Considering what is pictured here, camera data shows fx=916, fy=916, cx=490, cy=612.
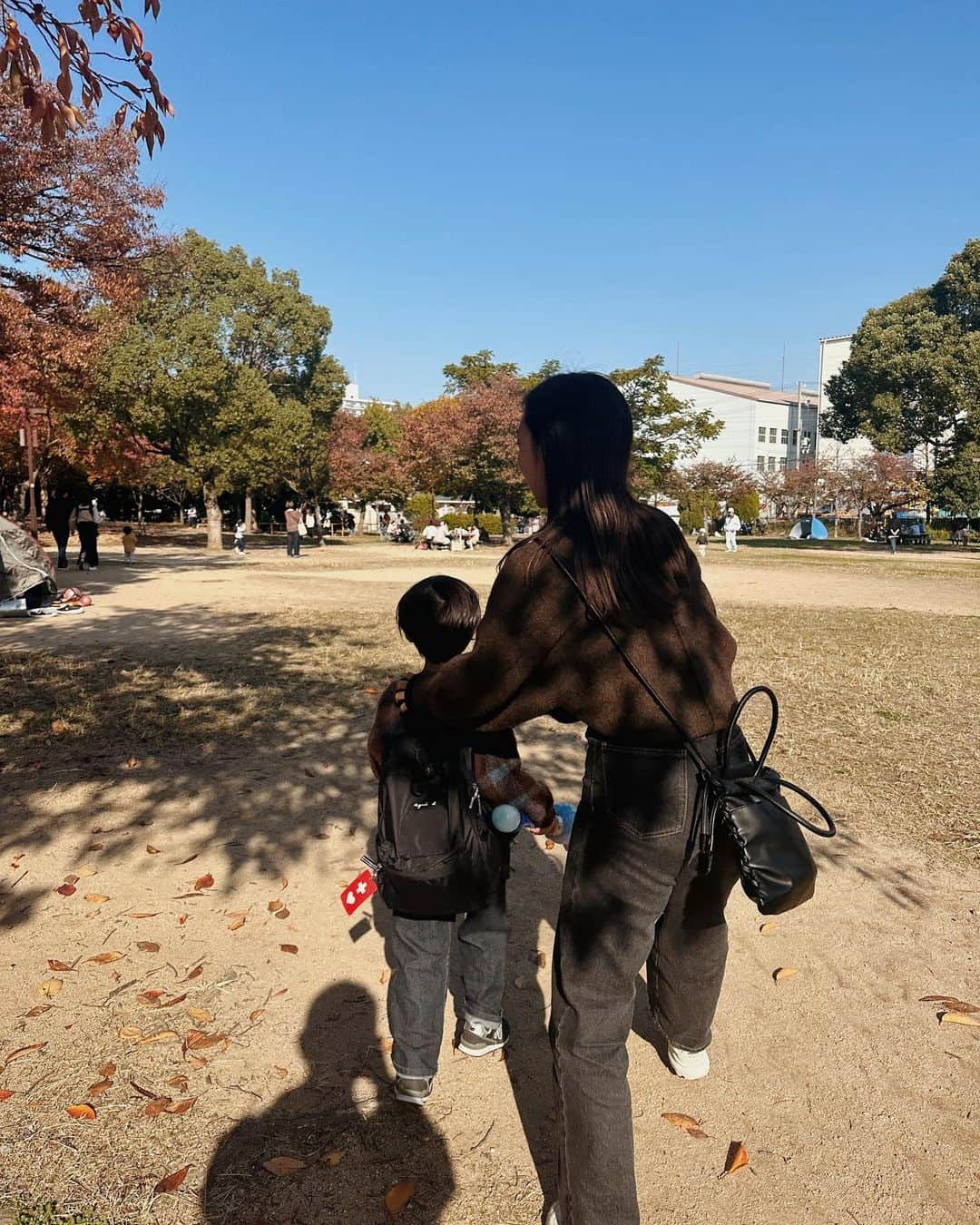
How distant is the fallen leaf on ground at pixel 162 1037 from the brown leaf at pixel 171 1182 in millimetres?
593

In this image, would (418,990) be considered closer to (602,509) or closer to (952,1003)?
(602,509)

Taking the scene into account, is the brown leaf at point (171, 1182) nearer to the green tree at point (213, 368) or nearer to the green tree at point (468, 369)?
the green tree at point (213, 368)

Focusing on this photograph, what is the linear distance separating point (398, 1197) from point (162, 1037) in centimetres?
102

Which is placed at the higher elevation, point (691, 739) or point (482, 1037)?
point (691, 739)

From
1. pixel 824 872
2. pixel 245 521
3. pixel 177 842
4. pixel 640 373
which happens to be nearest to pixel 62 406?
pixel 177 842

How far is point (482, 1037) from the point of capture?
8.90 feet

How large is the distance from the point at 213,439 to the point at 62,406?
40.5 ft

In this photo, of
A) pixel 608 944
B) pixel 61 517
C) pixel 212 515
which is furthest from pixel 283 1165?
pixel 212 515

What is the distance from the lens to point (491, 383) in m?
38.0

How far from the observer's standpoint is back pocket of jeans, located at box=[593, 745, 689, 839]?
5.97 feet

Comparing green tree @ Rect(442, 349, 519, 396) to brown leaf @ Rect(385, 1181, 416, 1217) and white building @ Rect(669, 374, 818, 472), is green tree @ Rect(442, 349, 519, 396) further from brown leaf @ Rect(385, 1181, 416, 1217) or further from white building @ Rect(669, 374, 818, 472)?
brown leaf @ Rect(385, 1181, 416, 1217)

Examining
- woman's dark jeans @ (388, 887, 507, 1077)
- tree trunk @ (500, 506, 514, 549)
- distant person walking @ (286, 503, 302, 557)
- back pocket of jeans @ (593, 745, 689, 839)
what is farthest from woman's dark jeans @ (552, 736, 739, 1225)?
tree trunk @ (500, 506, 514, 549)

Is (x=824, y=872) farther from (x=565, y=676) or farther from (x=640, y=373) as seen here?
(x=640, y=373)

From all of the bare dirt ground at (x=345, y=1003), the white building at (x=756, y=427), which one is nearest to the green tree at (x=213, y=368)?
the bare dirt ground at (x=345, y=1003)
